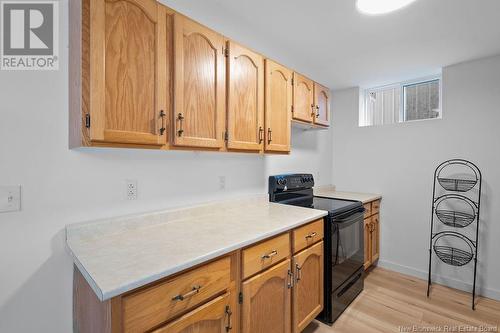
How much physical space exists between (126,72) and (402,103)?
3133mm

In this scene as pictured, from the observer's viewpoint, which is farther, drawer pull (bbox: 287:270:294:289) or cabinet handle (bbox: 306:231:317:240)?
cabinet handle (bbox: 306:231:317:240)

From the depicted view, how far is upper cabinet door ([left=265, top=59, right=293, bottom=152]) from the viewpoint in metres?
1.88

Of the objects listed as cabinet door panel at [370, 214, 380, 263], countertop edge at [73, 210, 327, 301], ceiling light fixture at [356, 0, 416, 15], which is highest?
ceiling light fixture at [356, 0, 416, 15]

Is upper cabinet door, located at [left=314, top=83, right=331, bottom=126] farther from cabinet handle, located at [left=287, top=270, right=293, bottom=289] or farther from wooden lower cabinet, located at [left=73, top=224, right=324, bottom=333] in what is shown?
cabinet handle, located at [left=287, top=270, right=293, bottom=289]

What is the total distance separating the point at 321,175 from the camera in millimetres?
3314

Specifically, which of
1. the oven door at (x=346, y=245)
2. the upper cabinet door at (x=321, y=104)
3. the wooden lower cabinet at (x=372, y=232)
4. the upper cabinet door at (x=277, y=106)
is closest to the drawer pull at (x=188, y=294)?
the upper cabinet door at (x=277, y=106)

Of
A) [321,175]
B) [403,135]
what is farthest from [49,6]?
[403,135]

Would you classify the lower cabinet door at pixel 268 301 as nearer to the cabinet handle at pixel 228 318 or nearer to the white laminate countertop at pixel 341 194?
the cabinet handle at pixel 228 318

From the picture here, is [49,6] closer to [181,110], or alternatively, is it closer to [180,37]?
[180,37]

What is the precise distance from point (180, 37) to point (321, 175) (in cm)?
253

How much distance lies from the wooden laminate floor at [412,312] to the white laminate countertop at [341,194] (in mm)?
918

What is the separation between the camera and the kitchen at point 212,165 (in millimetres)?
1075

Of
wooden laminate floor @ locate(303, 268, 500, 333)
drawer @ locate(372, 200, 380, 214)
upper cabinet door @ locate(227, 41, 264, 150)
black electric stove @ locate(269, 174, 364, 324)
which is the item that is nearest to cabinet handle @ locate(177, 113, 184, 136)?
upper cabinet door @ locate(227, 41, 264, 150)

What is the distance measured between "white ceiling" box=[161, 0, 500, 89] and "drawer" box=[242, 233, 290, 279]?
1.58 meters
